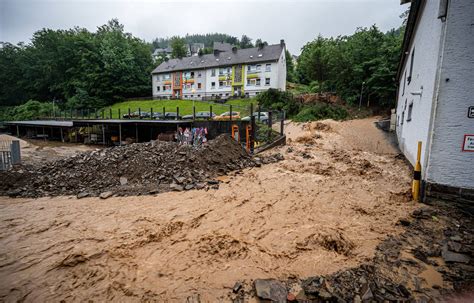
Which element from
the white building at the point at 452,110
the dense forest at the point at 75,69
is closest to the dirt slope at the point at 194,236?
the white building at the point at 452,110

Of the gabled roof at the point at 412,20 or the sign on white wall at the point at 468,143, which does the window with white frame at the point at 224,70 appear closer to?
the gabled roof at the point at 412,20

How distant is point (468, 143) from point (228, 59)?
43081 millimetres

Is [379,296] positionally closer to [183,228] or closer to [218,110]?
[183,228]

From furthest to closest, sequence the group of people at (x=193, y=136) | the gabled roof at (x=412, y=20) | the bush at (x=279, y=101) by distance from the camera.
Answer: the bush at (x=279, y=101) → the group of people at (x=193, y=136) → the gabled roof at (x=412, y=20)

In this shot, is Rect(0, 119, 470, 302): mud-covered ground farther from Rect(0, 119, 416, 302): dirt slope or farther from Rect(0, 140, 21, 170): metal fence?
Rect(0, 140, 21, 170): metal fence

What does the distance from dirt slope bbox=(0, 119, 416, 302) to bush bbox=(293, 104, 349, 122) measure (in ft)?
53.7

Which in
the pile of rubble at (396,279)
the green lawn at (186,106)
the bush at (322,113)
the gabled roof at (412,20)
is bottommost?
the pile of rubble at (396,279)

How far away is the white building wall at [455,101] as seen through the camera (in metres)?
4.81

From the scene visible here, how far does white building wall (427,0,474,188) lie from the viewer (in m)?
4.81

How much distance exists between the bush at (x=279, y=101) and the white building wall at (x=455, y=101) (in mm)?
Answer: 23301

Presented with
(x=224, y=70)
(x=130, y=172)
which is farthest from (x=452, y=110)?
(x=224, y=70)

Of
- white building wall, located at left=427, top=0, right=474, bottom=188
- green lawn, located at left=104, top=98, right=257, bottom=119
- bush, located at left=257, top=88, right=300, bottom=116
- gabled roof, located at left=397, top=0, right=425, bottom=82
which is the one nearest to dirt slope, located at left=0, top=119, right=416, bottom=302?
white building wall, located at left=427, top=0, right=474, bottom=188

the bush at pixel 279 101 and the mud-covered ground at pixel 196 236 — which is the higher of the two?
the bush at pixel 279 101

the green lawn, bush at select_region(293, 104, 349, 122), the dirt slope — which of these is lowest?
the dirt slope
